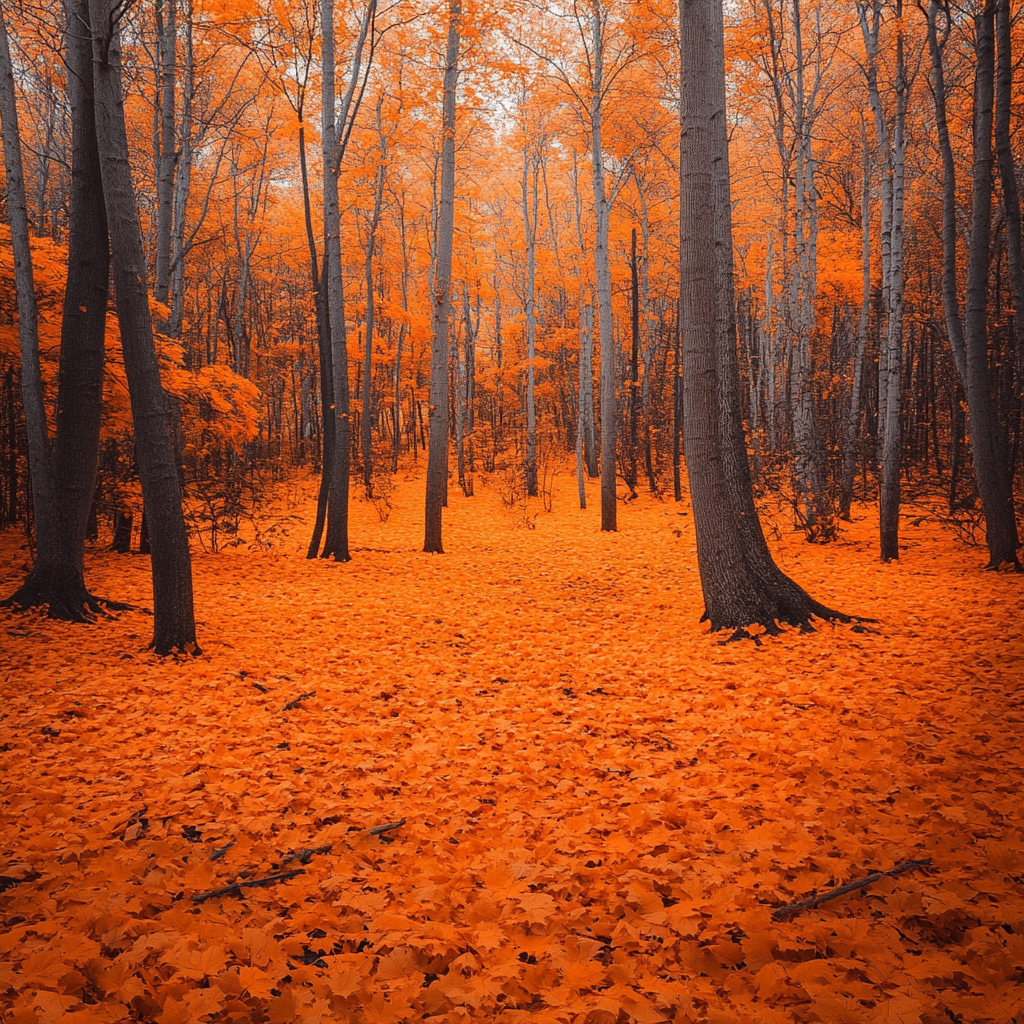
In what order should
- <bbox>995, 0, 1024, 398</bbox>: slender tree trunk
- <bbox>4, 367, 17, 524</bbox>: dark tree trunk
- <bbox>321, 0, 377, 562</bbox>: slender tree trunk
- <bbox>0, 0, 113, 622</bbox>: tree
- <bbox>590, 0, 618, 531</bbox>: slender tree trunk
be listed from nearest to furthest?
<bbox>0, 0, 113, 622</bbox>: tree
<bbox>995, 0, 1024, 398</bbox>: slender tree trunk
<bbox>4, 367, 17, 524</bbox>: dark tree trunk
<bbox>321, 0, 377, 562</bbox>: slender tree trunk
<bbox>590, 0, 618, 531</bbox>: slender tree trunk

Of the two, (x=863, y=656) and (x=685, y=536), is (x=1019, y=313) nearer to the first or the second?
(x=863, y=656)

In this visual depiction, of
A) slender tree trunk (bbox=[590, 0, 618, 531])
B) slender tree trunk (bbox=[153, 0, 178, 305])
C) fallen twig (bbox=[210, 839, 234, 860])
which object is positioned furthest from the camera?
slender tree trunk (bbox=[590, 0, 618, 531])

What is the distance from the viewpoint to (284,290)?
26.8m

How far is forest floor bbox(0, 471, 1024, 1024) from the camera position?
1.58 metres

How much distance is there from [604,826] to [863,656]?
273cm

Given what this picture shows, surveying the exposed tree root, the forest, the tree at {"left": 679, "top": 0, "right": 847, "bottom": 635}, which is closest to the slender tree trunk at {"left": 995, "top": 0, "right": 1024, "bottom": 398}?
the forest

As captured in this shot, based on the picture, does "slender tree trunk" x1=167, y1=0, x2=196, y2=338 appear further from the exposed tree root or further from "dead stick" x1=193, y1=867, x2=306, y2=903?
"dead stick" x1=193, y1=867, x2=306, y2=903

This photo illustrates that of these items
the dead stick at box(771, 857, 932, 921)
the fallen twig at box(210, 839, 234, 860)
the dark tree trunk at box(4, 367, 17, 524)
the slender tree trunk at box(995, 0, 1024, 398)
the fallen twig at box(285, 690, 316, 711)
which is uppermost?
the slender tree trunk at box(995, 0, 1024, 398)

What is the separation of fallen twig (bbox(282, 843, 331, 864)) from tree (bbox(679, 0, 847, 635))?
12.3ft

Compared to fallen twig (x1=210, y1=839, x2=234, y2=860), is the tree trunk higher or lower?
higher

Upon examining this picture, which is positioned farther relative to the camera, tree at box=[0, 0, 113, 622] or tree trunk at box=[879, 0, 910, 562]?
tree trunk at box=[879, 0, 910, 562]

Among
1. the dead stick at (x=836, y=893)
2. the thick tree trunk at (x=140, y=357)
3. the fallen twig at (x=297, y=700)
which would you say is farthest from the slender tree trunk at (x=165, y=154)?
the dead stick at (x=836, y=893)

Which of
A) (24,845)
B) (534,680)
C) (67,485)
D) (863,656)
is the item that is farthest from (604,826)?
(67,485)

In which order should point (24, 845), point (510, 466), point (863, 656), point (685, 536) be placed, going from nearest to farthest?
1. point (24, 845)
2. point (863, 656)
3. point (685, 536)
4. point (510, 466)
